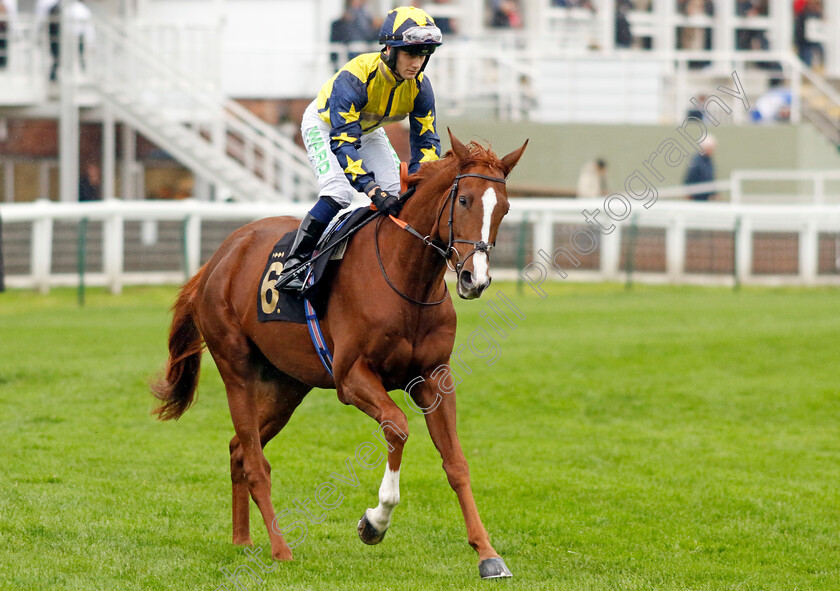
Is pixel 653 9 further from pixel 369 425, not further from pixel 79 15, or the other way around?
pixel 369 425

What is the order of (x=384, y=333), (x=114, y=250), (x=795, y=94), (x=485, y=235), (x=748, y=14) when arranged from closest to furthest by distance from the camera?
(x=485, y=235)
(x=384, y=333)
(x=114, y=250)
(x=795, y=94)
(x=748, y=14)

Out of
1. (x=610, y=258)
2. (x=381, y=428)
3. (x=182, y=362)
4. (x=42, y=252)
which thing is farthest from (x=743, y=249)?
(x=381, y=428)

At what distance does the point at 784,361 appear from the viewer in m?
12.1

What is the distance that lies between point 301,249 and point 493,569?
5.85ft

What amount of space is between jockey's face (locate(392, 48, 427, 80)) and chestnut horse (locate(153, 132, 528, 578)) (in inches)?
17.7

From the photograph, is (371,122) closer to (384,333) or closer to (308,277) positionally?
(308,277)

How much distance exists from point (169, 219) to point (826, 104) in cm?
1352

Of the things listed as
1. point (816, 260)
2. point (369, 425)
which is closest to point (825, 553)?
point (369, 425)

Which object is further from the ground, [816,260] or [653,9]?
[653,9]

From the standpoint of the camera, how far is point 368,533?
211 inches

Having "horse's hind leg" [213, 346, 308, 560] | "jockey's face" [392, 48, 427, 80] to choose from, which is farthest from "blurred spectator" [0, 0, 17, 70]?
"jockey's face" [392, 48, 427, 80]

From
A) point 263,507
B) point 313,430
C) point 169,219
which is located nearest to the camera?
point 263,507

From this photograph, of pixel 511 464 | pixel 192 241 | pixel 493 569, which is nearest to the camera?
pixel 493 569

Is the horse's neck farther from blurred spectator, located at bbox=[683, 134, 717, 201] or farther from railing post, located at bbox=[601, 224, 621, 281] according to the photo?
blurred spectator, located at bbox=[683, 134, 717, 201]
